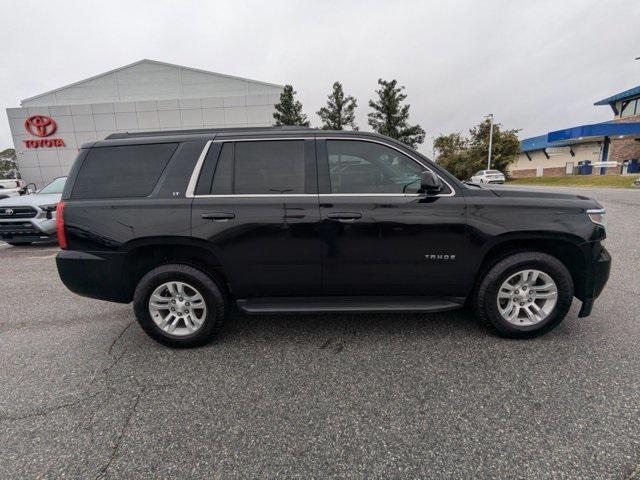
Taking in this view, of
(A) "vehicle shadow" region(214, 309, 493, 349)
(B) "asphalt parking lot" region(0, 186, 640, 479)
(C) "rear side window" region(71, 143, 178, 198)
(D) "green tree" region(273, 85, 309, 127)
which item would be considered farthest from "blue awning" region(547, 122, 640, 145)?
(C) "rear side window" region(71, 143, 178, 198)

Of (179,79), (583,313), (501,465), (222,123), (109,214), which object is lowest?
(501,465)

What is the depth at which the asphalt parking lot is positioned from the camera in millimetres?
1800

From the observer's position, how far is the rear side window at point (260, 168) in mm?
2869

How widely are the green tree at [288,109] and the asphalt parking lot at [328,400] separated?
2012 cm

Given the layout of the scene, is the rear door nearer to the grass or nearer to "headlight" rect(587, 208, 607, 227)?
"headlight" rect(587, 208, 607, 227)

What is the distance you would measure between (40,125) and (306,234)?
93.7 feet

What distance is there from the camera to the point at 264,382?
98.3 inches

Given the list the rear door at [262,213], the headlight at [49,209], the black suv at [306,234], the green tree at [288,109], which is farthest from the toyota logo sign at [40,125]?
the rear door at [262,213]

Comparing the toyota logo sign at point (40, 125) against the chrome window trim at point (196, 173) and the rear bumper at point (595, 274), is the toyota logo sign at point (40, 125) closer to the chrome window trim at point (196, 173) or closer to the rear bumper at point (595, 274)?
the chrome window trim at point (196, 173)

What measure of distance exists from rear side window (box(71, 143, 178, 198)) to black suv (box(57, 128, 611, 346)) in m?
0.01

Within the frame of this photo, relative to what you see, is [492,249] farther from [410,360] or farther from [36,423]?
[36,423]

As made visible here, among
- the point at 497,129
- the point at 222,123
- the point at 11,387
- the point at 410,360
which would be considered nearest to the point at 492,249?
the point at 410,360

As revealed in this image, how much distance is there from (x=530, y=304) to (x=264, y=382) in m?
2.46

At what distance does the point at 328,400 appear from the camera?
2.28m
